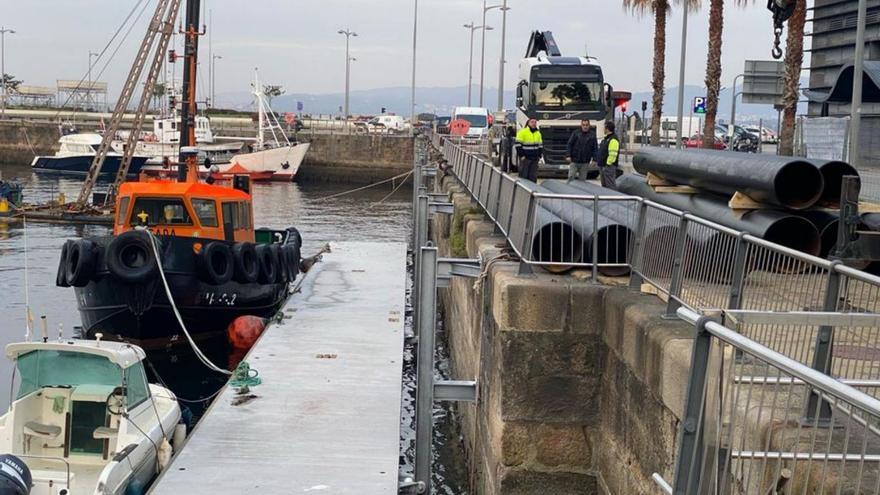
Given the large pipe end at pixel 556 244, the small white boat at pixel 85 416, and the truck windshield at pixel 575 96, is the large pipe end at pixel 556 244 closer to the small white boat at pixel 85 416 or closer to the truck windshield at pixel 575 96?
the small white boat at pixel 85 416

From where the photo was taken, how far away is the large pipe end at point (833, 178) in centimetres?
901

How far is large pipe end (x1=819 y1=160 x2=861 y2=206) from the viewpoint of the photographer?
9.01 metres

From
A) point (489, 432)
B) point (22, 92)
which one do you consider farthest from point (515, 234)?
point (22, 92)

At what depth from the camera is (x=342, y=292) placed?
21203 millimetres

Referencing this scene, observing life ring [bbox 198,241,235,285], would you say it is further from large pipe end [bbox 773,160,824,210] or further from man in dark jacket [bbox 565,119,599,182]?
large pipe end [bbox 773,160,824,210]

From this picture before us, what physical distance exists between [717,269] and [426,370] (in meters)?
3.99

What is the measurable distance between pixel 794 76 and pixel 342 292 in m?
11.5

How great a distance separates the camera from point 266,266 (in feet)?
70.0

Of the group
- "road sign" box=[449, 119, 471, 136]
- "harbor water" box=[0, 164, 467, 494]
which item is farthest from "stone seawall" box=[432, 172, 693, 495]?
"road sign" box=[449, 119, 471, 136]

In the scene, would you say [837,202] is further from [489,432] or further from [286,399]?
[286,399]

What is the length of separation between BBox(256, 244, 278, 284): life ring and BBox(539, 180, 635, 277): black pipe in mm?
11713

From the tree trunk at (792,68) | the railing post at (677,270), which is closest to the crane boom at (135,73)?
the tree trunk at (792,68)

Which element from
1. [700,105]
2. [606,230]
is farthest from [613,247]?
[700,105]

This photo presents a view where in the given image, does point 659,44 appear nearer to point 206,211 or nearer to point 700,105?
point 700,105
